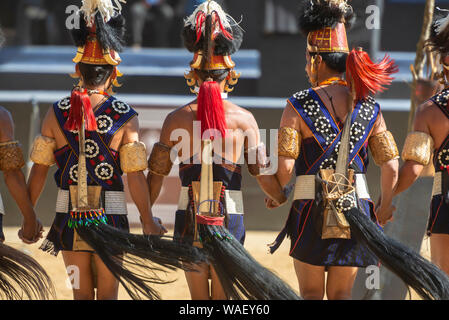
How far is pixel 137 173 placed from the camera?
3.84 metres

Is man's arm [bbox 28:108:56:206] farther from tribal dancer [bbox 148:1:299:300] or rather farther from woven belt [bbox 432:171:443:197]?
woven belt [bbox 432:171:443:197]

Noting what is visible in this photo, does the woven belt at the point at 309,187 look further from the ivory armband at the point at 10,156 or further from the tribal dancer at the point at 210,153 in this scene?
the ivory armband at the point at 10,156

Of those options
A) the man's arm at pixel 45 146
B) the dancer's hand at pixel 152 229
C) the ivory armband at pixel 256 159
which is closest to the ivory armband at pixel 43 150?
the man's arm at pixel 45 146

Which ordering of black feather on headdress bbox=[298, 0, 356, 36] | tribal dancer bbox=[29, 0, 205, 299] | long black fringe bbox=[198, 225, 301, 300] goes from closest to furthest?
long black fringe bbox=[198, 225, 301, 300] < tribal dancer bbox=[29, 0, 205, 299] < black feather on headdress bbox=[298, 0, 356, 36]

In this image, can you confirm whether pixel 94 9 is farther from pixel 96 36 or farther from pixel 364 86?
pixel 364 86

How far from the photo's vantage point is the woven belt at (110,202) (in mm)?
3852

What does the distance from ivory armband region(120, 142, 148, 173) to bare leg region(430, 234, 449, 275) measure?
5.18 ft

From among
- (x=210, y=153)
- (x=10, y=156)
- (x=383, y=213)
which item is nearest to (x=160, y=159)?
(x=210, y=153)

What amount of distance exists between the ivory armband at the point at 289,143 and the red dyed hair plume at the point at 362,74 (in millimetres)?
382

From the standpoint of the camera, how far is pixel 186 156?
3904 mm

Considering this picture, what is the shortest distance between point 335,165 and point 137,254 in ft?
3.56

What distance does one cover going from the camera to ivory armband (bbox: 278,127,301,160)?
3.79m

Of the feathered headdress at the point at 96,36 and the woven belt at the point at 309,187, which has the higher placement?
the feathered headdress at the point at 96,36

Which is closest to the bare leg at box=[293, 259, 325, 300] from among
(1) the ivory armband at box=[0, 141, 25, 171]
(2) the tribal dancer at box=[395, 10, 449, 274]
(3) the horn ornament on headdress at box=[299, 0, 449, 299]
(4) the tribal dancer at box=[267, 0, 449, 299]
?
(4) the tribal dancer at box=[267, 0, 449, 299]
